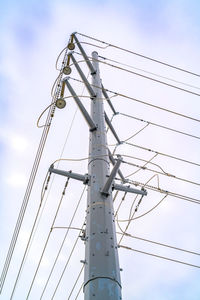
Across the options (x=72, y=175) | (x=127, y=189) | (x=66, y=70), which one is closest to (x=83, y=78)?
(x=66, y=70)

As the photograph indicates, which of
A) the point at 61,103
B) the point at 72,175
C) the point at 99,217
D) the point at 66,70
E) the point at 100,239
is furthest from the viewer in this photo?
the point at 66,70

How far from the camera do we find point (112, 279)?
3.59 metres

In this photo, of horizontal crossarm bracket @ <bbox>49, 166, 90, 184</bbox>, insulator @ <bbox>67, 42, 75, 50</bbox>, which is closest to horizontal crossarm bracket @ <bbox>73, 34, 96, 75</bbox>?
insulator @ <bbox>67, 42, 75, 50</bbox>

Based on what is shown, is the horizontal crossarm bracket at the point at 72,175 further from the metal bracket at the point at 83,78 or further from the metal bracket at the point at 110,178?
the metal bracket at the point at 83,78

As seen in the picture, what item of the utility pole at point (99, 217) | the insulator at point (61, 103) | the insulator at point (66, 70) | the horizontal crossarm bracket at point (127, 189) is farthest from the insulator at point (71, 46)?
the horizontal crossarm bracket at point (127, 189)

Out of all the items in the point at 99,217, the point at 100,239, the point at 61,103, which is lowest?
the point at 100,239

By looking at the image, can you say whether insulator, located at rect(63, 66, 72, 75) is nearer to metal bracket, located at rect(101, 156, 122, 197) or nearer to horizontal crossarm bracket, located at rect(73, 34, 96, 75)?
horizontal crossarm bracket, located at rect(73, 34, 96, 75)

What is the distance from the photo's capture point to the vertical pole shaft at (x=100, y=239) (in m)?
3.52

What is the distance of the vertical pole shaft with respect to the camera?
3519 mm

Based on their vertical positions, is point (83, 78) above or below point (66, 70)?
below

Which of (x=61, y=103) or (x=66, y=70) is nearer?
(x=61, y=103)

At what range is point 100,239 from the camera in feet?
13.0

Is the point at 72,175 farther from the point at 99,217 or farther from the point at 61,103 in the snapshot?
the point at 61,103

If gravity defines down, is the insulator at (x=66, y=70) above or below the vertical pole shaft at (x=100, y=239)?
above
